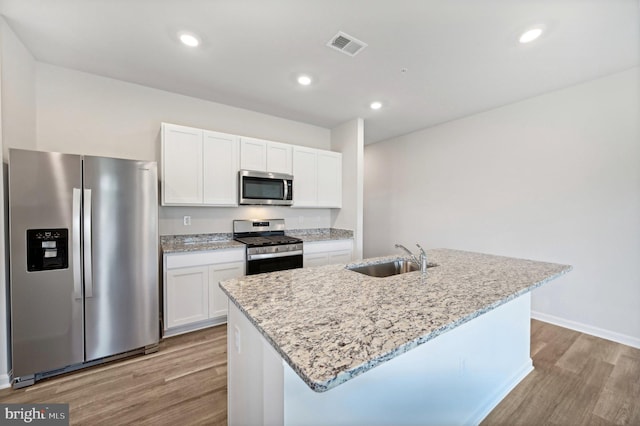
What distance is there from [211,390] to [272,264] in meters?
1.40

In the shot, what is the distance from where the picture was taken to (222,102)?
339 cm

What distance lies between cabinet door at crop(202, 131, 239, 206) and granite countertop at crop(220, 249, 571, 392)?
72.3 inches

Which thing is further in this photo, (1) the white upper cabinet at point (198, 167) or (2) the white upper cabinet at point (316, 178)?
(2) the white upper cabinet at point (316, 178)

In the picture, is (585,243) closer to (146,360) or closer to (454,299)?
(454,299)

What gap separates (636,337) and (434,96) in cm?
314

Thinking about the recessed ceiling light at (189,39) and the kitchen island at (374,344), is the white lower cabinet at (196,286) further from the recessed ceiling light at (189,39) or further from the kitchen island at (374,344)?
the recessed ceiling light at (189,39)

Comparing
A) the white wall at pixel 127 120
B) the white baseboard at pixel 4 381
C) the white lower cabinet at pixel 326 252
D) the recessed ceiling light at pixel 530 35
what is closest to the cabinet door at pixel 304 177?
the white wall at pixel 127 120

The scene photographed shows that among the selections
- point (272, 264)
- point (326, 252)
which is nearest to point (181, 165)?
point (272, 264)

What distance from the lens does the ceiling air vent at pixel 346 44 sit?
6.74 feet

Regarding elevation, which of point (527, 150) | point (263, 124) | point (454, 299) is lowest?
point (454, 299)

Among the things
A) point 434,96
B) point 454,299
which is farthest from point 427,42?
point 454,299

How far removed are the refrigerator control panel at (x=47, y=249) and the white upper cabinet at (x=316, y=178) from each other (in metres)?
2.38

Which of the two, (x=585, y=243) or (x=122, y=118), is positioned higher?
(x=122, y=118)

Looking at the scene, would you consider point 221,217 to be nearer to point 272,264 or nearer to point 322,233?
point 272,264
